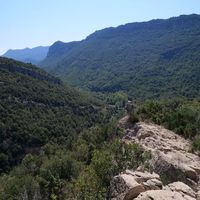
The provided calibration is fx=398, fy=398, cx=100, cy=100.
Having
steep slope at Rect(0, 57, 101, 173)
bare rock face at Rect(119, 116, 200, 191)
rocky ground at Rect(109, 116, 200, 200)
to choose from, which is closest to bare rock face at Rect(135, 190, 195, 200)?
rocky ground at Rect(109, 116, 200, 200)

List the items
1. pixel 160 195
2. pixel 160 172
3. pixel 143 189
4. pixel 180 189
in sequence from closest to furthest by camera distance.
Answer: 1. pixel 160 195
2. pixel 143 189
3. pixel 180 189
4. pixel 160 172

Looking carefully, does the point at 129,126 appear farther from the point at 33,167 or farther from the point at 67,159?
the point at 33,167

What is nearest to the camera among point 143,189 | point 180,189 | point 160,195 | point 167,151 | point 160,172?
point 160,195

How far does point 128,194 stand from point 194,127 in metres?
27.6

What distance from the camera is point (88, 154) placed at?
161ft

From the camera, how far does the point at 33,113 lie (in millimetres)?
98562

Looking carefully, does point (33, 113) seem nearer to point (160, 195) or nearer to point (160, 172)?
point (160, 172)

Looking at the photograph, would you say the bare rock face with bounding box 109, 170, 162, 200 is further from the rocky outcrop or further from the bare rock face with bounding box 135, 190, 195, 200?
the bare rock face with bounding box 135, 190, 195, 200

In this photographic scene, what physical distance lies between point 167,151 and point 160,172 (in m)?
7.03

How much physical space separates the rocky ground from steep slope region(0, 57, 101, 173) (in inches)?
965

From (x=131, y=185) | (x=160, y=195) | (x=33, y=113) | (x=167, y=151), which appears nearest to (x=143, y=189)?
(x=131, y=185)

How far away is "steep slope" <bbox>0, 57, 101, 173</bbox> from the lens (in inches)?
3317

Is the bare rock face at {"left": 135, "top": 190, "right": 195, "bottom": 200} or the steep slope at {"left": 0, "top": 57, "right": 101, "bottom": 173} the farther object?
the steep slope at {"left": 0, "top": 57, "right": 101, "bottom": 173}

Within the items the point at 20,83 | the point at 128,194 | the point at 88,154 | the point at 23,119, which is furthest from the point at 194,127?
the point at 20,83
